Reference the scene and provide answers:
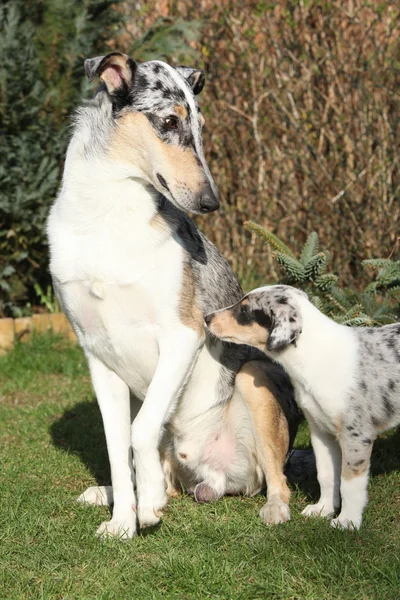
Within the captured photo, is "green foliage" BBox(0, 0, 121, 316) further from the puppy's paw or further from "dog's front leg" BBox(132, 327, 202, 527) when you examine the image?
the puppy's paw

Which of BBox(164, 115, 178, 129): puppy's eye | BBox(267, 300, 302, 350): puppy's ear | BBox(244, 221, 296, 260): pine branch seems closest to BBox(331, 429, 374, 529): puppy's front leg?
BBox(267, 300, 302, 350): puppy's ear

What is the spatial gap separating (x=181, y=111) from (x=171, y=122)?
80 millimetres

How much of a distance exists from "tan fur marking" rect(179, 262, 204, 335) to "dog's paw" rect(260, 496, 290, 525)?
0.99m

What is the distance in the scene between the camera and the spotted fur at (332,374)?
13.0 feet

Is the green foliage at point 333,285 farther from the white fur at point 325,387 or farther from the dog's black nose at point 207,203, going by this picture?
the dog's black nose at point 207,203

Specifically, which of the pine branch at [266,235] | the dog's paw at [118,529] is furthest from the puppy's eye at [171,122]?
the dog's paw at [118,529]

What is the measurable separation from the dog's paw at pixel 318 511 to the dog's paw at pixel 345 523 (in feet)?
0.65

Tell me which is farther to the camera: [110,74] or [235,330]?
[235,330]

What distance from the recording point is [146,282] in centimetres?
404

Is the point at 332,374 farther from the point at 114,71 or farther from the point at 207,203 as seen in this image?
the point at 114,71

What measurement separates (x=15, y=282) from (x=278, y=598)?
5.24 meters

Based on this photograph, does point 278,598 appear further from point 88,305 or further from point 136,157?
point 136,157

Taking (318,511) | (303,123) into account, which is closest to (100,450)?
(318,511)

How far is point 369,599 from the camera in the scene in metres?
3.34
